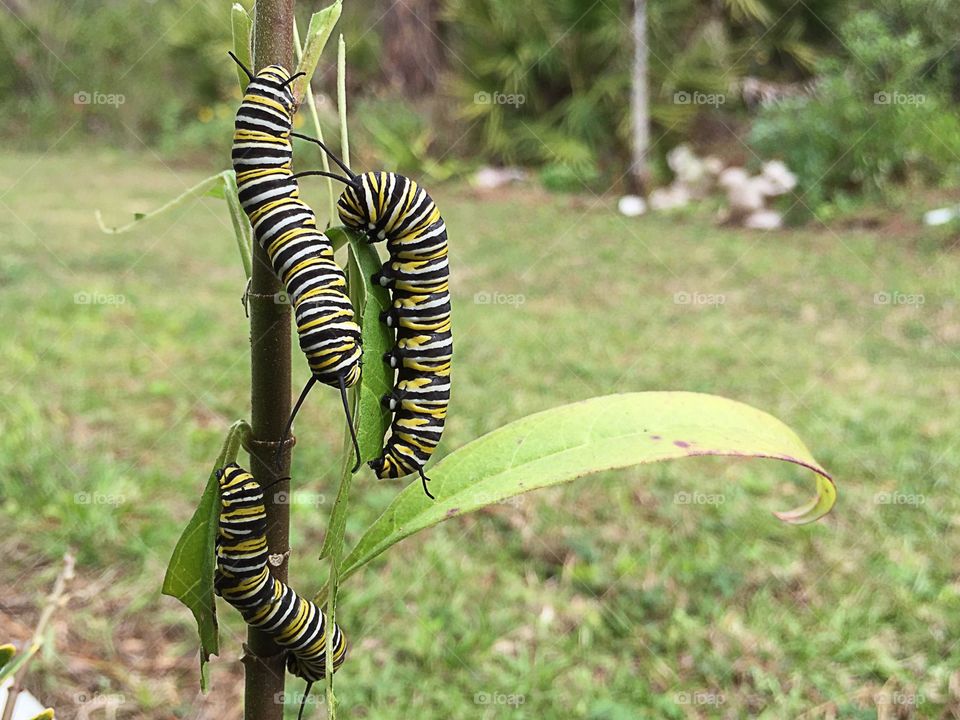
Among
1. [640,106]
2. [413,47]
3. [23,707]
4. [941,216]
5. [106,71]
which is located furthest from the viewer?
[106,71]

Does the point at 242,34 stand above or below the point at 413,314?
above

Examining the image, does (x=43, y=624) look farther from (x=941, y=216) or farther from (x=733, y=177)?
(x=733, y=177)

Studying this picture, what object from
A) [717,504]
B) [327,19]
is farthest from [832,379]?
[327,19]

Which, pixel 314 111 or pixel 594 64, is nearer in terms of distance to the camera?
pixel 314 111

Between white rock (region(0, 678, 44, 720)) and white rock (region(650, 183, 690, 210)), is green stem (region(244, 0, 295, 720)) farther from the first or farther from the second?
white rock (region(650, 183, 690, 210))

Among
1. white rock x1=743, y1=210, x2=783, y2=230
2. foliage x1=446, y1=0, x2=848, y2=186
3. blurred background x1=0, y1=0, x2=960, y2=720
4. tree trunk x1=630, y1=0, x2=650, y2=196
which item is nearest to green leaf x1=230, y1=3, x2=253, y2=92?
blurred background x1=0, y1=0, x2=960, y2=720

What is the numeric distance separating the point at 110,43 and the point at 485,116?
596 cm

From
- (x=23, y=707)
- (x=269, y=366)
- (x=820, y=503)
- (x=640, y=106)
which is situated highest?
(x=269, y=366)

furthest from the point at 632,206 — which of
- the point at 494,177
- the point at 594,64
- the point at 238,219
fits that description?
the point at 238,219

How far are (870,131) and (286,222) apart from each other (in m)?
7.17

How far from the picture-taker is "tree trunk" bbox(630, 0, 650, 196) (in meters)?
7.47

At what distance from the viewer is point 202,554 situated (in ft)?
2.23

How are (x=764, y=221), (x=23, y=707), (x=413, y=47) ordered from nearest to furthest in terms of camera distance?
1. (x=23, y=707)
2. (x=764, y=221)
3. (x=413, y=47)

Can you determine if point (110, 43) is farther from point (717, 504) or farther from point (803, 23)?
point (717, 504)
